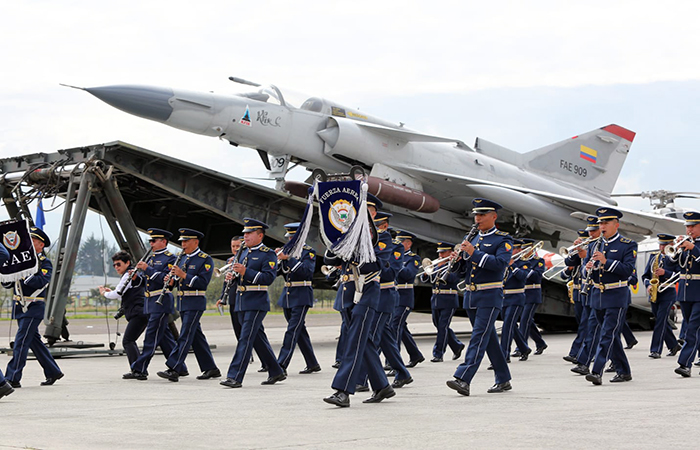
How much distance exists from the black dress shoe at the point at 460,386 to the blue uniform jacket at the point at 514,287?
3.12 metres

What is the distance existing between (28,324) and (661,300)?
27.5ft

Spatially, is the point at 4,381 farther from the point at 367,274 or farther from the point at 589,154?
the point at 589,154

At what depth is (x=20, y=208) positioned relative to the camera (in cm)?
1412

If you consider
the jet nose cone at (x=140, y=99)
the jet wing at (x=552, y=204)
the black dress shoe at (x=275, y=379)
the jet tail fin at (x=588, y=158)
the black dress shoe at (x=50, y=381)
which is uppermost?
the jet tail fin at (x=588, y=158)

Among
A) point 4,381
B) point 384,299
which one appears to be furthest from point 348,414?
point 4,381

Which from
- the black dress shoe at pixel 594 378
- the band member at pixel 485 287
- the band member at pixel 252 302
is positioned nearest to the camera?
the band member at pixel 485 287

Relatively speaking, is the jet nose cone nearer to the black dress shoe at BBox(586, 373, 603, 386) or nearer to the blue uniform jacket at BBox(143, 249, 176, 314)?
the blue uniform jacket at BBox(143, 249, 176, 314)

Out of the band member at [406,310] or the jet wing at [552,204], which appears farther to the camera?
the jet wing at [552,204]

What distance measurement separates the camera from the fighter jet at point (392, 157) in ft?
49.2

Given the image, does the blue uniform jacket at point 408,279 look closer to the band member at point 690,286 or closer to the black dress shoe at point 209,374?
the black dress shoe at point 209,374

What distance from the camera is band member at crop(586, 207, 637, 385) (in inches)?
323

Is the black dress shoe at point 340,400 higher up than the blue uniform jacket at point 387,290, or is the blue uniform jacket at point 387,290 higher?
the blue uniform jacket at point 387,290

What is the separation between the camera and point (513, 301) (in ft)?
33.7

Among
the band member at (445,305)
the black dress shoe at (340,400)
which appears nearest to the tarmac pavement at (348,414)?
the black dress shoe at (340,400)
